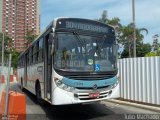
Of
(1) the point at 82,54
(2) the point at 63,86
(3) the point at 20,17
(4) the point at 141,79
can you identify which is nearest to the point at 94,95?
(2) the point at 63,86

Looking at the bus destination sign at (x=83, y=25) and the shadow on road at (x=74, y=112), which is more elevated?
the bus destination sign at (x=83, y=25)

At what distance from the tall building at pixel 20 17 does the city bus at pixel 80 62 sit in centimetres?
5706

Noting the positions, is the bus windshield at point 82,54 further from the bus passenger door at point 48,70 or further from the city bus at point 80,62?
the bus passenger door at point 48,70

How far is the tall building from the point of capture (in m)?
68.2

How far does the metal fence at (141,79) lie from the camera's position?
1251 cm

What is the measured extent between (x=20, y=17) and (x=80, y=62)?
6336 cm

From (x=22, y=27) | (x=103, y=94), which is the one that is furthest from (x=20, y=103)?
(x=22, y=27)

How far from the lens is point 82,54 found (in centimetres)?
1059

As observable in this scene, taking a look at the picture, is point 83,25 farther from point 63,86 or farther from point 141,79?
point 141,79

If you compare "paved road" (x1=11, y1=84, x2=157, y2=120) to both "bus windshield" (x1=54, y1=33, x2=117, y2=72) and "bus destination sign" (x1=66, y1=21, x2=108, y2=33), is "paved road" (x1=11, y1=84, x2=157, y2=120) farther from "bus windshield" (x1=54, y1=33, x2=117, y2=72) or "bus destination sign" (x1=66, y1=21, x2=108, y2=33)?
"bus destination sign" (x1=66, y1=21, x2=108, y2=33)

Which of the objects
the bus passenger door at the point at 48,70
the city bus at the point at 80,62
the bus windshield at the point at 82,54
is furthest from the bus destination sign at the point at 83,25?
the bus passenger door at the point at 48,70

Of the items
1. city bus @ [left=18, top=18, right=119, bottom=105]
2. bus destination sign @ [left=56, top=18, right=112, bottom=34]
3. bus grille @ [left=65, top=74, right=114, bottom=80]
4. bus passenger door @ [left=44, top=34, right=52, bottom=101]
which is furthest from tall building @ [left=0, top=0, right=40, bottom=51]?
bus grille @ [left=65, top=74, right=114, bottom=80]

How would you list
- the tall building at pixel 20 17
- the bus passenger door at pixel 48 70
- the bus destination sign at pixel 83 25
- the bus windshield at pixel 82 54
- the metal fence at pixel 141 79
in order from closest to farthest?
the bus windshield at pixel 82 54 → the bus destination sign at pixel 83 25 → the bus passenger door at pixel 48 70 → the metal fence at pixel 141 79 → the tall building at pixel 20 17

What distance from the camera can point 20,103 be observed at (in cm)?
933
